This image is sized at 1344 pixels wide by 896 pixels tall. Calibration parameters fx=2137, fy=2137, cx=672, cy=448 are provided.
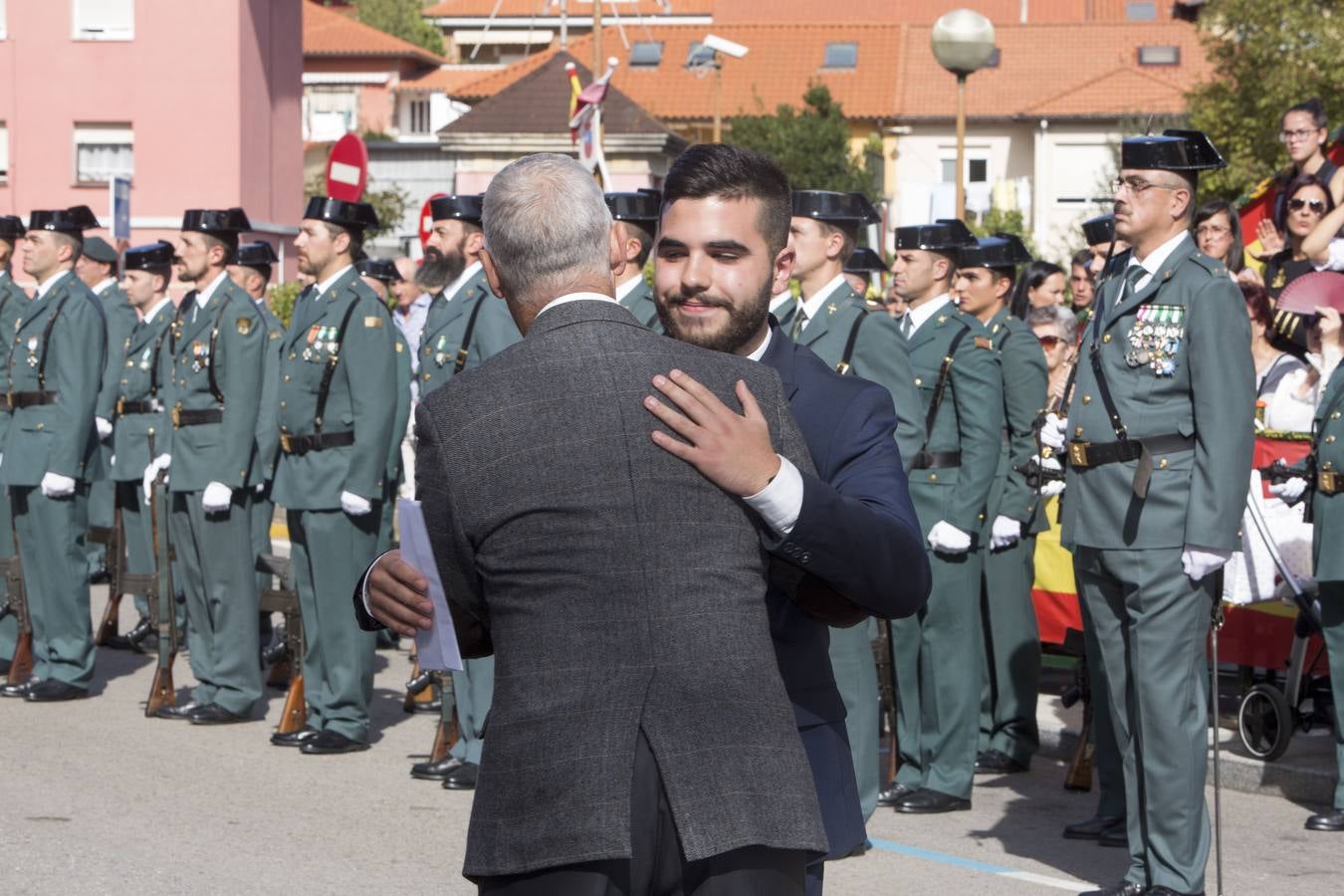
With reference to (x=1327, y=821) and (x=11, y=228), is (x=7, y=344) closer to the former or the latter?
(x=11, y=228)

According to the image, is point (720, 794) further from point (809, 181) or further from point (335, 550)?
point (809, 181)

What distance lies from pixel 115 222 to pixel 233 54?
23.5m

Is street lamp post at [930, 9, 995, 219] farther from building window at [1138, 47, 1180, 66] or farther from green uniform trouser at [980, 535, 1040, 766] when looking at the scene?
building window at [1138, 47, 1180, 66]

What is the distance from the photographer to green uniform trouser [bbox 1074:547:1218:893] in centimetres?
630

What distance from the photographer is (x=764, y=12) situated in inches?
3489

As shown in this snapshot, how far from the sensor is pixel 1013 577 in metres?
9.10

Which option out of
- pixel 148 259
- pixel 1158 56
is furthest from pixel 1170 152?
pixel 1158 56

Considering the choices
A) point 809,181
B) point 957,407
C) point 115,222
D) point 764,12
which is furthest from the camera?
point 764,12

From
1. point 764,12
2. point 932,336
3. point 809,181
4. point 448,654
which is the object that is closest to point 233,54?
point 809,181

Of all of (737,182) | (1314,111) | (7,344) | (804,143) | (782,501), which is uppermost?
(804,143)

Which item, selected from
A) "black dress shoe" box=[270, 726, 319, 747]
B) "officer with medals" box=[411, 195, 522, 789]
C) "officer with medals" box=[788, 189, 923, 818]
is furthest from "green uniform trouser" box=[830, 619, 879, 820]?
"black dress shoe" box=[270, 726, 319, 747]

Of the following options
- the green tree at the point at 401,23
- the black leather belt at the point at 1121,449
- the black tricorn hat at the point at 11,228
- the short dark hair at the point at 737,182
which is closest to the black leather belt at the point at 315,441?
the black tricorn hat at the point at 11,228

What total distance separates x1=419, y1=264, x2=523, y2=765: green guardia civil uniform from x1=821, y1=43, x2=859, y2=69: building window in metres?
68.0

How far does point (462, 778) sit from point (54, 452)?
3164mm
